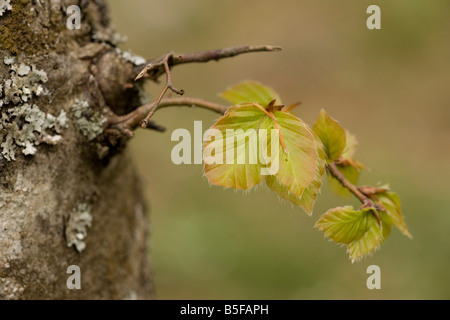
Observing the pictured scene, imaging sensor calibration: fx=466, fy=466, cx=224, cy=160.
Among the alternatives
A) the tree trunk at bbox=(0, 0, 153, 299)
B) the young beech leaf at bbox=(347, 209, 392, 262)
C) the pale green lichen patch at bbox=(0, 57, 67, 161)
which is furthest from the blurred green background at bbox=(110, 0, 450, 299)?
the pale green lichen patch at bbox=(0, 57, 67, 161)

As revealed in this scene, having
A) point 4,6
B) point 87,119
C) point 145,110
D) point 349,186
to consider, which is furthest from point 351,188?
point 4,6

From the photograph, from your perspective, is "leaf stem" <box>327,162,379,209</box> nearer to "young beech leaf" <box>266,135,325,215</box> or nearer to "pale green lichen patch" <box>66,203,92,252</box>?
"young beech leaf" <box>266,135,325,215</box>

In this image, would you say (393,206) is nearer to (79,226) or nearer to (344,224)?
(344,224)

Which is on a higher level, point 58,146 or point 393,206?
point 58,146

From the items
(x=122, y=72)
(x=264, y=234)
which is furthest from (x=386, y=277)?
(x=122, y=72)

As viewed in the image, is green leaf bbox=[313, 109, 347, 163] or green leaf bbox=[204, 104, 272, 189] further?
green leaf bbox=[313, 109, 347, 163]
